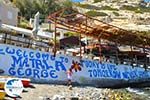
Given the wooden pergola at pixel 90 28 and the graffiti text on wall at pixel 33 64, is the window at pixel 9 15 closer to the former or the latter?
the wooden pergola at pixel 90 28

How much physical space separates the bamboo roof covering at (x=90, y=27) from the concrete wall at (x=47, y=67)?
8.62ft

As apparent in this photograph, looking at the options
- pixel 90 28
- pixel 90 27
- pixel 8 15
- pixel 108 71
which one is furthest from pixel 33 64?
pixel 8 15

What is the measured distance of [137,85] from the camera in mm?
46438

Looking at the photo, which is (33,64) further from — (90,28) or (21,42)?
(90,28)

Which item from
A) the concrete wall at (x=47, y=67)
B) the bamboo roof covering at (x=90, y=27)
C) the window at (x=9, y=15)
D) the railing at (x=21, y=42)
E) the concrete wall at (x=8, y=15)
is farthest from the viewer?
the window at (x=9, y=15)

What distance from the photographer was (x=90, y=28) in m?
39.7

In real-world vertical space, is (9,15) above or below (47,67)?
above

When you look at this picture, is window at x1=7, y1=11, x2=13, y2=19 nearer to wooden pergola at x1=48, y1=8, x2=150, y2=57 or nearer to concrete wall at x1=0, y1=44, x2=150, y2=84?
wooden pergola at x1=48, y1=8, x2=150, y2=57

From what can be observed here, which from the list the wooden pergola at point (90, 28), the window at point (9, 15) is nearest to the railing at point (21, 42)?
the wooden pergola at point (90, 28)

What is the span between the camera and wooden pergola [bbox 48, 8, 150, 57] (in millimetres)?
37688

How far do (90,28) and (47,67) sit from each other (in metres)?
6.71

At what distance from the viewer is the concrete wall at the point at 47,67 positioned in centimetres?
3231

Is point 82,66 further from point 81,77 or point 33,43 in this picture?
point 33,43

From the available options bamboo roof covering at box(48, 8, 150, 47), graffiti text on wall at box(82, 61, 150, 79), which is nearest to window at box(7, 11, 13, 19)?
bamboo roof covering at box(48, 8, 150, 47)
